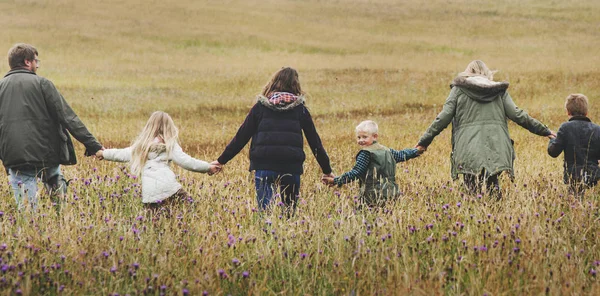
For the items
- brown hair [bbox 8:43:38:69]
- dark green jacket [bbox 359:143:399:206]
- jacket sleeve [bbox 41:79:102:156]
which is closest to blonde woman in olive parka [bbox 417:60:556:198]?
dark green jacket [bbox 359:143:399:206]

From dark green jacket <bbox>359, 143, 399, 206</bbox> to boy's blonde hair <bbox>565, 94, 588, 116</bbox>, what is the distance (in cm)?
214

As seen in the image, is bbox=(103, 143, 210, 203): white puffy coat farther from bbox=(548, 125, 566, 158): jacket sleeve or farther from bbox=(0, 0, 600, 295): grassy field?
bbox=(548, 125, 566, 158): jacket sleeve

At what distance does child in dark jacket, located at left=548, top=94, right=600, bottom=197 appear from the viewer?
6520mm

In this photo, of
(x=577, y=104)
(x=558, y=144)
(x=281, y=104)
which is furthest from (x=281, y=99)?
(x=577, y=104)

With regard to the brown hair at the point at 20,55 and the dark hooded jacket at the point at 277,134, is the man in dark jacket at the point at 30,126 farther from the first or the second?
the dark hooded jacket at the point at 277,134

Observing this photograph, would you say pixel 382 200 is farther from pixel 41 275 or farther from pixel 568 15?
pixel 568 15

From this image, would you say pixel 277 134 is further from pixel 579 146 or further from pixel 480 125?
pixel 579 146

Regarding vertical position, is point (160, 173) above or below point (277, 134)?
below

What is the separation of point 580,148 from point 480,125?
41.8 inches

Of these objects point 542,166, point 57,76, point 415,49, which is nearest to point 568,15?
point 415,49

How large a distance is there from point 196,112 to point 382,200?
44.0ft

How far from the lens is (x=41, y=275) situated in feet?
12.9

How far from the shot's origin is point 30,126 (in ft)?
19.7

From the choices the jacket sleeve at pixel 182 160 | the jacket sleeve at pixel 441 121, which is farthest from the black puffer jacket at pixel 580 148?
the jacket sleeve at pixel 182 160
